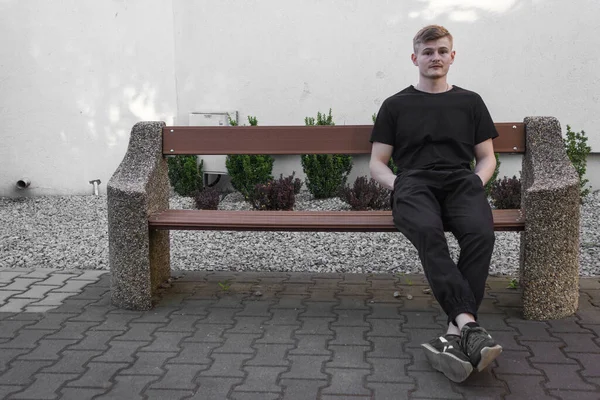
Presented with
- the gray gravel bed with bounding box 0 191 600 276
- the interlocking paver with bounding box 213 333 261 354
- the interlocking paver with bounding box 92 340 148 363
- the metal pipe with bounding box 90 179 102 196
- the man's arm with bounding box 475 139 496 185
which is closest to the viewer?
the interlocking paver with bounding box 92 340 148 363

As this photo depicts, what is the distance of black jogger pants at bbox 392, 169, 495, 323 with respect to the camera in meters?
3.51

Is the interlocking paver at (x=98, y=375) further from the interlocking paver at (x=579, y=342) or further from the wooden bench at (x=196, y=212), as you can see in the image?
the interlocking paver at (x=579, y=342)

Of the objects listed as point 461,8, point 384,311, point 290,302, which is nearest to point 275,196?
point 461,8

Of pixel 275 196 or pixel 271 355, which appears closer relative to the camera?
pixel 271 355

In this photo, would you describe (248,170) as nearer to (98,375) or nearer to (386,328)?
(386,328)

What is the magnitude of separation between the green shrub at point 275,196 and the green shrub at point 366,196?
0.62 metres

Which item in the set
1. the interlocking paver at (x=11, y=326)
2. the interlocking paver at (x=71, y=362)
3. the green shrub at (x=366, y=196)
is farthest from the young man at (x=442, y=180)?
the green shrub at (x=366, y=196)

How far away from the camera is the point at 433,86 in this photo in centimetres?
424

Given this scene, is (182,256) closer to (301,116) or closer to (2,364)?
(2,364)

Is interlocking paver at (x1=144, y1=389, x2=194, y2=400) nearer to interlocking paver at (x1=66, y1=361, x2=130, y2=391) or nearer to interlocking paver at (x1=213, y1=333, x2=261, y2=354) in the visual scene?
interlocking paver at (x1=66, y1=361, x2=130, y2=391)

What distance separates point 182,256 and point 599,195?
498cm

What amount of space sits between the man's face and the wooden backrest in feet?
2.10

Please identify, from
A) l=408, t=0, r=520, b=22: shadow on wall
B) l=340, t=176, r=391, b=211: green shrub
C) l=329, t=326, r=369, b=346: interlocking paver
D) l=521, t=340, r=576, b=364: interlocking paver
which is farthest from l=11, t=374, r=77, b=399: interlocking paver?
l=408, t=0, r=520, b=22: shadow on wall

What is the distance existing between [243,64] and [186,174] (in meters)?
1.49
